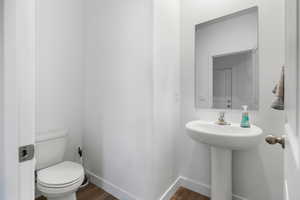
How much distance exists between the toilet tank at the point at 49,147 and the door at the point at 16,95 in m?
1.18

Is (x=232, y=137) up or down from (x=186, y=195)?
up

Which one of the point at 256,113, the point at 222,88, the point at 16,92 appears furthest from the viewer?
the point at 222,88

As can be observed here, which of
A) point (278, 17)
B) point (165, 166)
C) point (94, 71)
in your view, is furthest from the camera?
point (94, 71)

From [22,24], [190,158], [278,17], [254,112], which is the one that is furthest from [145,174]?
[278,17]

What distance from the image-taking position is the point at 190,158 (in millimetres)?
1701

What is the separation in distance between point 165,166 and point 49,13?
2.15 meters

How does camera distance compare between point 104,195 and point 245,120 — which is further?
point 104,195

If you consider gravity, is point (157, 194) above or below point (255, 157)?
below

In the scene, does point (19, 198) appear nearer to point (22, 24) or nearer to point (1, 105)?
point (1, 105)

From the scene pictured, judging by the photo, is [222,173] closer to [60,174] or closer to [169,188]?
[169,188]

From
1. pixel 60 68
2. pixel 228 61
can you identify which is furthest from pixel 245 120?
pixel 60 68

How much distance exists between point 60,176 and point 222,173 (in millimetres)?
1436

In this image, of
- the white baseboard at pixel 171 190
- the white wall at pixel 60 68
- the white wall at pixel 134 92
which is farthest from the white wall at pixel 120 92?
the white baseboard at pixel 171 190

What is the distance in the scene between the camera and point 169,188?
1578 mm
